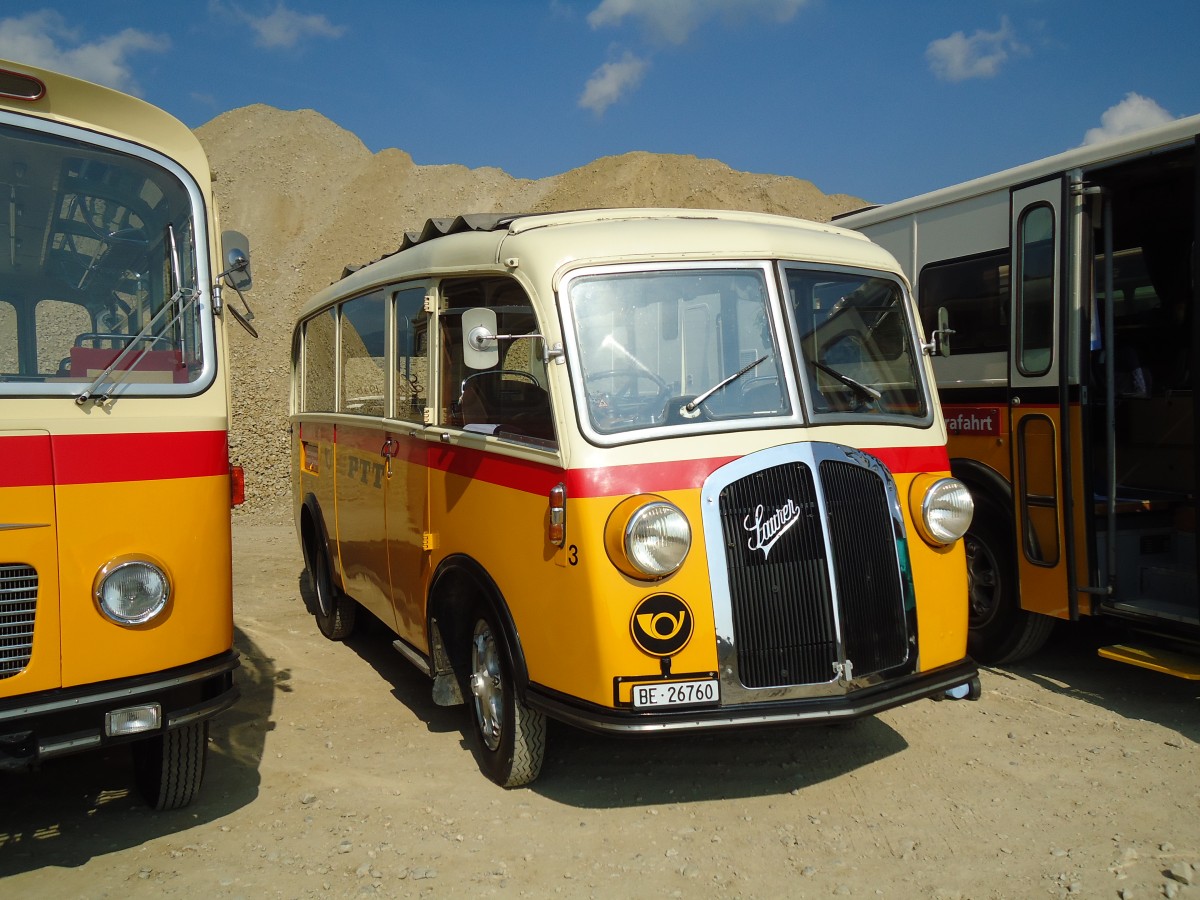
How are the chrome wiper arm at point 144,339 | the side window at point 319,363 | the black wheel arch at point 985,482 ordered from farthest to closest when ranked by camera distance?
1. the side window at point 319,363
2. the black wheel arch at point 985,482
3. the chrome wiper arm at point 144,339

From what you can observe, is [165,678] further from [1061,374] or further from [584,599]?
[1061,374]

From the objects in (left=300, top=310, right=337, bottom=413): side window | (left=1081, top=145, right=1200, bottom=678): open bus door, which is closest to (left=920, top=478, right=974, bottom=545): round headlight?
(left=1081, top=145, right=1200, bottom=678): open bus door

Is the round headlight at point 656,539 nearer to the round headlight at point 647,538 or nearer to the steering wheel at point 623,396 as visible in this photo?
the round headlight at point 647,538

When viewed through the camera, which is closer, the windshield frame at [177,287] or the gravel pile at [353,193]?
the windshield frame at [177,287]

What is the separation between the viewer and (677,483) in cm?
412

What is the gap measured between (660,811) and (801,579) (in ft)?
4.06

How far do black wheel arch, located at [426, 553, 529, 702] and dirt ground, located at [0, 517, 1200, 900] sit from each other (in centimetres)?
62

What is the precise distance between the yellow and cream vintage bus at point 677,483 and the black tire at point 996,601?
1941 mm

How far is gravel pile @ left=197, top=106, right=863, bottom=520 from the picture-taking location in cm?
3850

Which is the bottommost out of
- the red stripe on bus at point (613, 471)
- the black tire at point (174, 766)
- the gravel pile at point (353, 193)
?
the black tire at point (174, 766)

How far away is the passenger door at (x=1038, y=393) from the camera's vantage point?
19.6ft

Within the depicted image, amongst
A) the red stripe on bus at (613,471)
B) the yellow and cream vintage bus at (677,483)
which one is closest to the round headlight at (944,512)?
the yellow and cream vintage bus at (677,483)

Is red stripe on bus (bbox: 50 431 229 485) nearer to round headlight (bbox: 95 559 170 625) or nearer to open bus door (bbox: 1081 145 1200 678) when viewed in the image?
round headlight (bbox: 95 559 170 625)

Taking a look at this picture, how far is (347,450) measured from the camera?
6.74m
